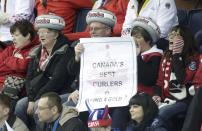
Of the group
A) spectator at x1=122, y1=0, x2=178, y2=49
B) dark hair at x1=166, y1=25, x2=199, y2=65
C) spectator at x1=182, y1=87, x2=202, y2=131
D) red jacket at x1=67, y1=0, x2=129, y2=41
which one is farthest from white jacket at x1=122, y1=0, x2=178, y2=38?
spectator at x1=182, y1=87, x2=202, y2=131

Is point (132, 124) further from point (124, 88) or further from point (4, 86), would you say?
point (4, 86)

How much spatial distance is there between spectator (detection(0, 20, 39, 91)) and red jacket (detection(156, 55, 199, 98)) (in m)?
1.82

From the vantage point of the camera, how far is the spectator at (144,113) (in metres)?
6.57

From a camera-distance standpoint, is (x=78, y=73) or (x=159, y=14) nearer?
(x=78, y=73)

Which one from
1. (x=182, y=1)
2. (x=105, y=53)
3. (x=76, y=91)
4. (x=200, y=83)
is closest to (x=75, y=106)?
(x=76, y=91)

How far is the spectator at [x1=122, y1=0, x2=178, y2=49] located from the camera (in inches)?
313

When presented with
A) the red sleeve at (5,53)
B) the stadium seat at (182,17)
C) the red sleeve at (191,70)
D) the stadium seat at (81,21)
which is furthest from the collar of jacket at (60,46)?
the red sleeve at (191,70)

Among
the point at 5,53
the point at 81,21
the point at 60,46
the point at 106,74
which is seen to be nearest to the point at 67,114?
the point at 106,74

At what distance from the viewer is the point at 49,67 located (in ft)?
25.8

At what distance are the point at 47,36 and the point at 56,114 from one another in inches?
51.2

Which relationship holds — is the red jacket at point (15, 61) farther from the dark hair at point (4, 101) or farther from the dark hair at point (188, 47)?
the dark hair at point (188, 47)

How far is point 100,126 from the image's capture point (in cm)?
624

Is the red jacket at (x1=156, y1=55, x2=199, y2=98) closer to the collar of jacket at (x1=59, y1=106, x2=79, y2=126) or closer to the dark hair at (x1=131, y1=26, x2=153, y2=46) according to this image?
the dark hair at (x1=131, y1=26, x2=153, y2=46)

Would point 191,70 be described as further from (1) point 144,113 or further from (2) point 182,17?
(2) point 182,17
